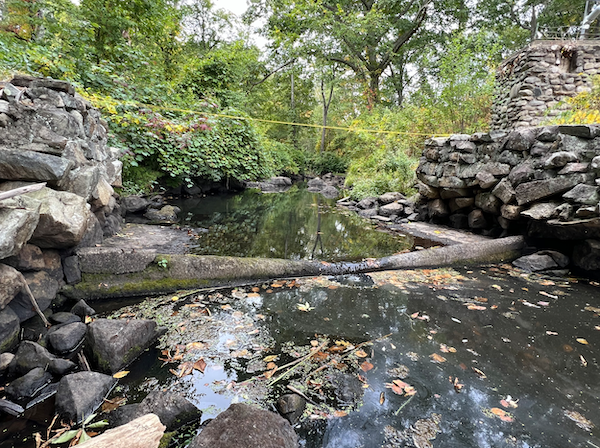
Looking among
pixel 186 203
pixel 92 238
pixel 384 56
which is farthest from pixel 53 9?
pixel 384 56

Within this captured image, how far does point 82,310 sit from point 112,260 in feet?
1.87

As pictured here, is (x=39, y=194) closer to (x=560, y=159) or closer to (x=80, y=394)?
(x=80, y=394)

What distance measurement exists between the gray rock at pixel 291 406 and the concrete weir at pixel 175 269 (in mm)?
1932

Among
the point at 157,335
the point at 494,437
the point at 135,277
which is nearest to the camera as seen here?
the point at 494,437

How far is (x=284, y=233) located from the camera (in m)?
6.33

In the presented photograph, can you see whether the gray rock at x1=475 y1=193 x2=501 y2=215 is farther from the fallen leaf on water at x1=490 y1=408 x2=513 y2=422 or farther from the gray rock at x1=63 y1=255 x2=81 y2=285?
the gray rock at x1=63 y1=255 x2=81 y2=285

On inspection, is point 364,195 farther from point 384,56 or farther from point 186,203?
point 384,56

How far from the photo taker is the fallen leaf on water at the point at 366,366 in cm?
224

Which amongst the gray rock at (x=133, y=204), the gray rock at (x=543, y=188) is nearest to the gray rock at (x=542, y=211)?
the gray rock at (x=543, y=188)

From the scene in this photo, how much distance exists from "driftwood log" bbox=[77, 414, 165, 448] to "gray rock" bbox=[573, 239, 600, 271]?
5325 mm

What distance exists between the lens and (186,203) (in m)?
9.02

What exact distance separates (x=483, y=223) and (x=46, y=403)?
6953 millimetres

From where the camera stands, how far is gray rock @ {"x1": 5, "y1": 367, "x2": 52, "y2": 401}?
181cm

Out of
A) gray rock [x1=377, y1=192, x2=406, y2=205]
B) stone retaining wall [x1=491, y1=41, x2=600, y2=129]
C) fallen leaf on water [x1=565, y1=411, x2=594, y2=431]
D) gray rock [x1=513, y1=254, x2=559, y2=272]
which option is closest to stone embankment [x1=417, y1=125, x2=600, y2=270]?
gray rock [x1=513, y1=254, x2=559, y2=272]
